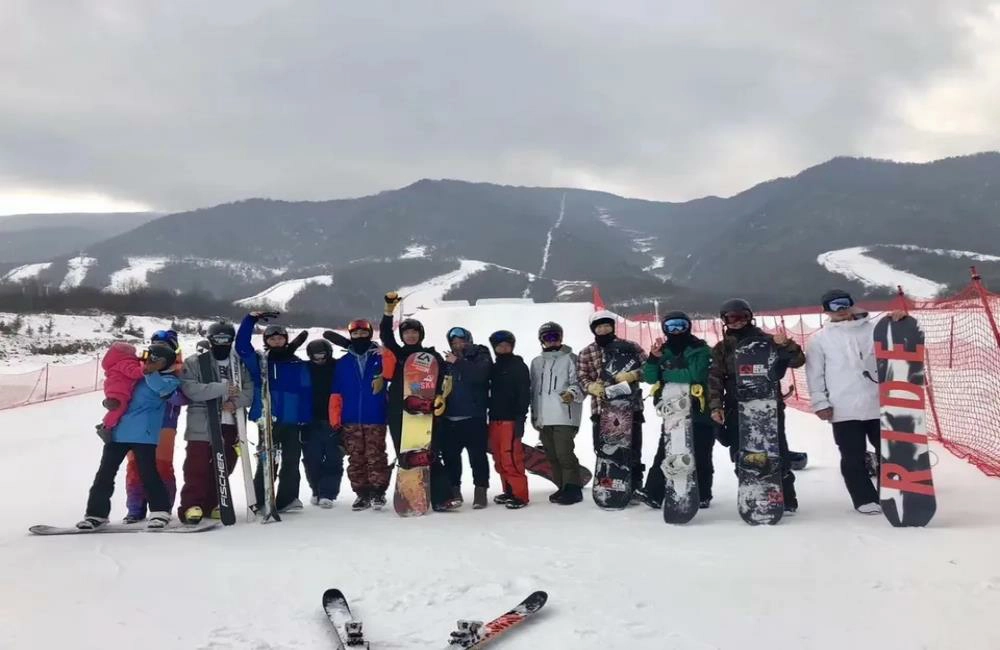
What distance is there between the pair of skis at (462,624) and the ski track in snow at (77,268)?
13225 centimetres

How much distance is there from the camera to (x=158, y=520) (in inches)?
197

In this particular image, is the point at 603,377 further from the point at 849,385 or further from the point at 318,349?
the point at 318,349

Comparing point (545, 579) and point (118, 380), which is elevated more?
point (118, 380)

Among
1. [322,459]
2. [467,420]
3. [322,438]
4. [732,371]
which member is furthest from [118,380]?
[732,371]

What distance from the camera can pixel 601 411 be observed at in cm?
552

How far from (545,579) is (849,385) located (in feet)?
8.93

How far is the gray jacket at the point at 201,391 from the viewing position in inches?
206

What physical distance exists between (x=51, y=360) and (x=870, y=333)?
25278 millimetres

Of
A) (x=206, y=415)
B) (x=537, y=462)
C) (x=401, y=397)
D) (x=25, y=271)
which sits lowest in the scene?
(x=537, y=462)

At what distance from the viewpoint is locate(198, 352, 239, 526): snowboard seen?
5238mm

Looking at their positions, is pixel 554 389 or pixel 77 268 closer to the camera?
pixel 554 389

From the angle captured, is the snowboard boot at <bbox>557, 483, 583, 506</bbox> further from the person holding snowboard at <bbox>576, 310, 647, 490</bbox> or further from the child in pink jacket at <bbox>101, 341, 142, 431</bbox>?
the child in pink jacket at <bbox>101, 341, 142, 431</bbox>

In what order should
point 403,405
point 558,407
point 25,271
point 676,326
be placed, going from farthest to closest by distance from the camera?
point 25,271 < point 558,407 < point 403,405 < point 676,326

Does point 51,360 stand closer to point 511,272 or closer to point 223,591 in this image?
point 223,591
